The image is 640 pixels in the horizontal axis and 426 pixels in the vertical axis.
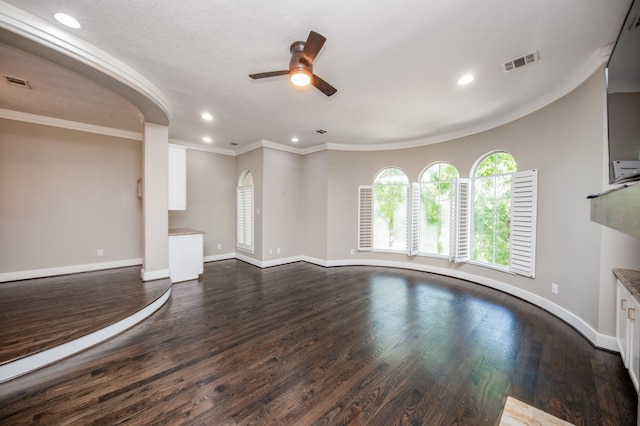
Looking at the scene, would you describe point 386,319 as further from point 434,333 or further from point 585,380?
point 585,380

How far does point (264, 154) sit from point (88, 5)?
12.2 feet

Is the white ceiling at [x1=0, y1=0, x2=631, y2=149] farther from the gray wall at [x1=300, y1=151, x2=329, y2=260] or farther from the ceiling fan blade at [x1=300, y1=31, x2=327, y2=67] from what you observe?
the gray wall at [x1=300, y1=151, x2=329, y2=260]

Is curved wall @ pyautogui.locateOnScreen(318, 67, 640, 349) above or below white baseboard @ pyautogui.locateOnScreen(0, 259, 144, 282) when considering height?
above

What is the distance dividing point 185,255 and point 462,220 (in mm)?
5226

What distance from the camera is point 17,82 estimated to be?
304 cm

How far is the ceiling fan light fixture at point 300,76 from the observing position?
213cm

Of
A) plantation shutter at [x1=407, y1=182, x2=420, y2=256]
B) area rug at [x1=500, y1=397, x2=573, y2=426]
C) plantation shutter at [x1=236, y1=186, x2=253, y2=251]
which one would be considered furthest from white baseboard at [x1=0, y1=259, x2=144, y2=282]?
area rug at [x1=500, y1=397, x2=573, y2=426]

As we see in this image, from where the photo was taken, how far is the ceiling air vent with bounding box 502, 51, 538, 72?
2435 mm

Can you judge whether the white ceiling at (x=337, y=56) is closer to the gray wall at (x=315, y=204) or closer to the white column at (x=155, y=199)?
the white column at (x=155, y=199)

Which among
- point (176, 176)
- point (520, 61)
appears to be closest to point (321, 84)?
point (520, 61)

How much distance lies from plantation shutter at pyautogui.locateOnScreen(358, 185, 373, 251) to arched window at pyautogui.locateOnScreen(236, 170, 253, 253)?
266cm

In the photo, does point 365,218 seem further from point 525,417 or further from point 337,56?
point 525,417

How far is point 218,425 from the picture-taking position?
1592mm

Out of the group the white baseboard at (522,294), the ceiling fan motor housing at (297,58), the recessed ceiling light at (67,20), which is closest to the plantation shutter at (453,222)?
the white baseboard at (522,294)
